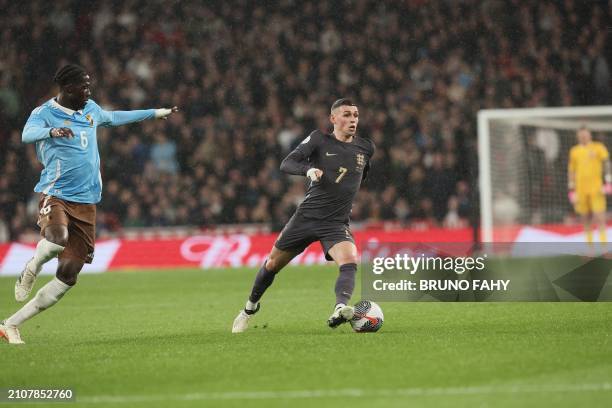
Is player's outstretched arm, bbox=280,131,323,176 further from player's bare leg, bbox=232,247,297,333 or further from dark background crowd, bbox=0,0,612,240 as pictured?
dark background crowd, bbox=0,0,612,240

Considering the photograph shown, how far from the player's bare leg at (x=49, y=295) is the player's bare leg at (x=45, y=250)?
0.13 meters

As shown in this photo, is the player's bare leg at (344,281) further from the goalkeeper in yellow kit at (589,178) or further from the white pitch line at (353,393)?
the goalkeeper in yellow kit at (589,178)

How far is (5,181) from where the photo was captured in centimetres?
2217

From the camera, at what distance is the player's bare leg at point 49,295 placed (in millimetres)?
9398

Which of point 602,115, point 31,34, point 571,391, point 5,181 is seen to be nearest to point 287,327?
point 571,391

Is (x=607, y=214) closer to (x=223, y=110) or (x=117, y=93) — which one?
(x=223, y=110)

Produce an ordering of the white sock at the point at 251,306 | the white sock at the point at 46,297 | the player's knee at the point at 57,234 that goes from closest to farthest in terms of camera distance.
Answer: the player's knee at the point at 57,234, the white sock at the point at 46,297, the white sock at the point at 251,306

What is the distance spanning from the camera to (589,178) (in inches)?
750

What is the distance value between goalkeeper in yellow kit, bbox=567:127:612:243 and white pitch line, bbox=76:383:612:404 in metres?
12.6

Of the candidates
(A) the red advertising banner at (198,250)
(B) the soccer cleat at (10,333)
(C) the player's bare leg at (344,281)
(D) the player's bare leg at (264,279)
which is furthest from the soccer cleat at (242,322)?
(A) the red advertising banner at (198,250)

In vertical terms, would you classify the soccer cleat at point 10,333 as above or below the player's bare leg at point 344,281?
below

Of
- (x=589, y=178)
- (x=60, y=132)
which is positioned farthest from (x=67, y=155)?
(x=589, y=178)

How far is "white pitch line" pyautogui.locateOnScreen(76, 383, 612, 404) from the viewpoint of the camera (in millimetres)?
6441

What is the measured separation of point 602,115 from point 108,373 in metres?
13.0
